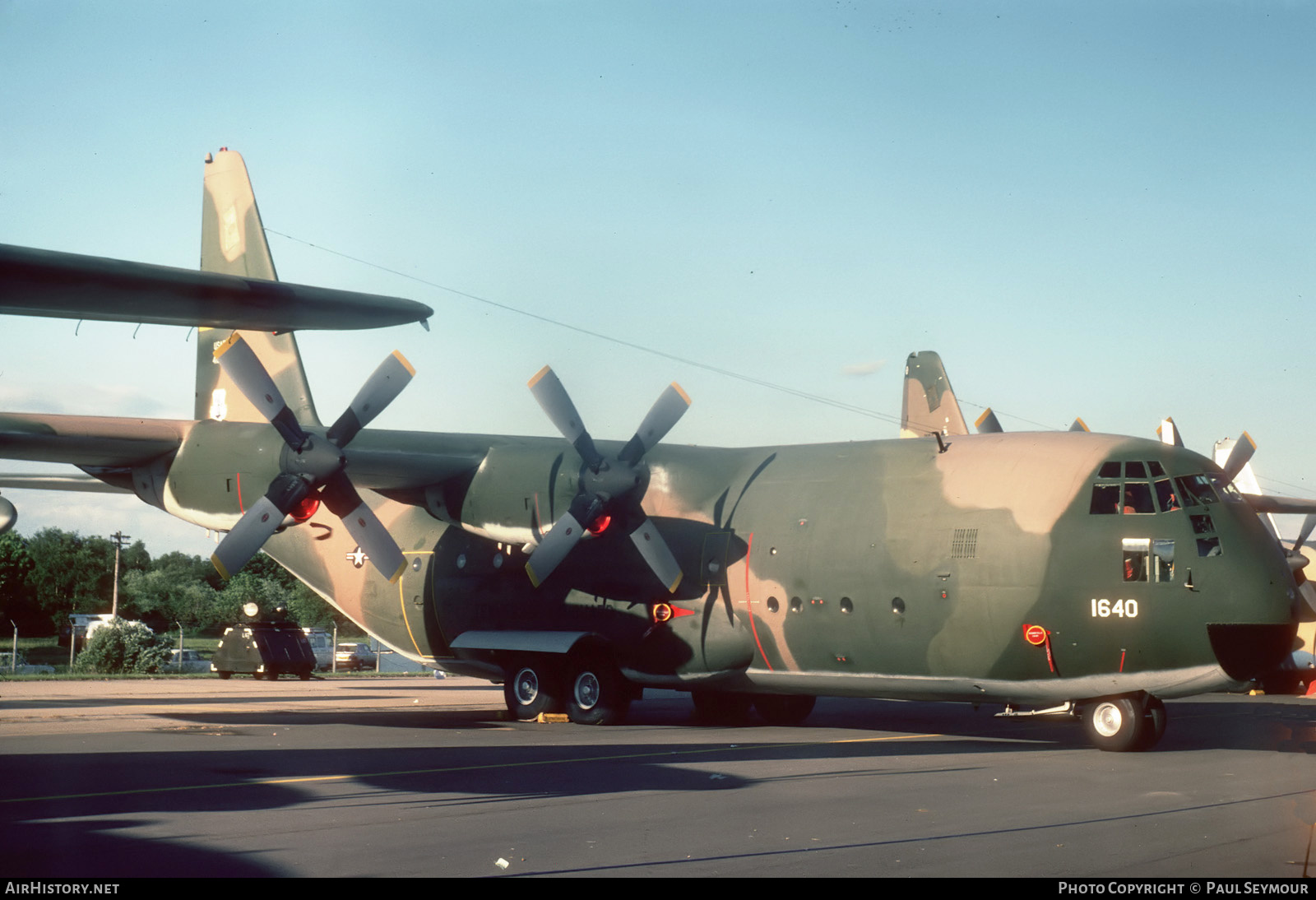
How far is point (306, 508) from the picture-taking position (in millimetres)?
20250

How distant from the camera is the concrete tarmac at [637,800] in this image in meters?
8.80

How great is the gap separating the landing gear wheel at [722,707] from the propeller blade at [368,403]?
25.8ft

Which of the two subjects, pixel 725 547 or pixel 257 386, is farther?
pixel 725 547

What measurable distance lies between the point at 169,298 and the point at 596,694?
17022 mm

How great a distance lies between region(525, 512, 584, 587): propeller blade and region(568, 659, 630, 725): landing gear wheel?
2.37m

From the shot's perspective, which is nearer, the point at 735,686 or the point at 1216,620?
the point at 1216,620

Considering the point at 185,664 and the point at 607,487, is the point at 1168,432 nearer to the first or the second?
the point at 607,487

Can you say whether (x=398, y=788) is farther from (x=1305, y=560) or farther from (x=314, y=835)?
(x=1305, y=560)

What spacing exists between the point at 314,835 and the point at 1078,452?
39.3 ft

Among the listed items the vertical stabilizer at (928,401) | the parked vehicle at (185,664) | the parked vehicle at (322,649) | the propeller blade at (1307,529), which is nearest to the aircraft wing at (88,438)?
the vertical stabilizer at (928,401)

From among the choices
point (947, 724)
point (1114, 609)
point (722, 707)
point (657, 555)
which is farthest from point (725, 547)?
point (1114, 609)

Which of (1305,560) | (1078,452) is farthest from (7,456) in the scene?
(1305,560)

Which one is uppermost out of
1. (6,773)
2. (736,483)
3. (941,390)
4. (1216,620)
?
(941,390)

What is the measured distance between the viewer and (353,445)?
22.2 m
